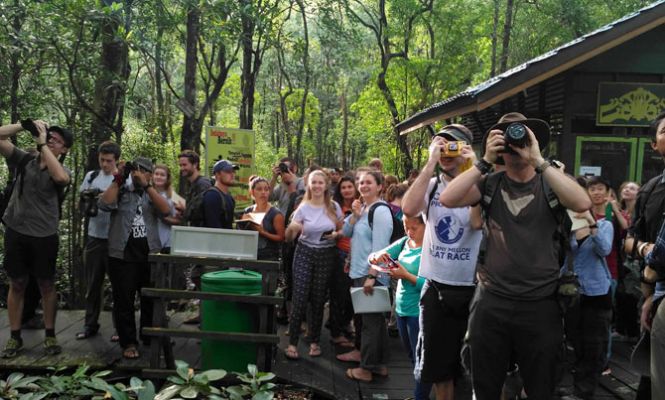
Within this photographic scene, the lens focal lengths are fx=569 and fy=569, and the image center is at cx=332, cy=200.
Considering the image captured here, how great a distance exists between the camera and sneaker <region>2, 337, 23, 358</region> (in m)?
5.47

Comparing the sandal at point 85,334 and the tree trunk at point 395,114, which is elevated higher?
the tree trunk at point 395,114

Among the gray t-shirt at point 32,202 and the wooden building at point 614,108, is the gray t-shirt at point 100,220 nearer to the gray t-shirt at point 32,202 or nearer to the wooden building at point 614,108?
the gray t-shirt at point 32,202

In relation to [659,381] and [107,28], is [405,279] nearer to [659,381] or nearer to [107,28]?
[659,381]

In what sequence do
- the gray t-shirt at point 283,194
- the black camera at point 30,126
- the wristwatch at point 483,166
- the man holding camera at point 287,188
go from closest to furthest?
the wristwatch at point 483,166
the black camera at point 30,126
the man holding camera at point 287,188
the gray t-shirt at point 283,194

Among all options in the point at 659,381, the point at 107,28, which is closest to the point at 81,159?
the point at 107,28

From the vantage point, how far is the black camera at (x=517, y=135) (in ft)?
9.90

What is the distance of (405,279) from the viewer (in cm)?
446

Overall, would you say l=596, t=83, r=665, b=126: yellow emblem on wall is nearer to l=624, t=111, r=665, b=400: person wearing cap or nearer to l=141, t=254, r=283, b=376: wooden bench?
l=624, t=111, r=665, b=400: person wearing cap

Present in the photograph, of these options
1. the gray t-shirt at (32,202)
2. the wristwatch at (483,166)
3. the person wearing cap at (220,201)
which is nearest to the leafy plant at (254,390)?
the wristwatch at (483,166)

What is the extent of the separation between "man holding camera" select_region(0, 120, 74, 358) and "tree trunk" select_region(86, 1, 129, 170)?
9.52ft

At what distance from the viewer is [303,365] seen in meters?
5.72

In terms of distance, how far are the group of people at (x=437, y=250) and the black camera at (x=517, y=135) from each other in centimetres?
1

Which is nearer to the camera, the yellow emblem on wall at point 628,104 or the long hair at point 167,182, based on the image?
the long hair at point 167,182

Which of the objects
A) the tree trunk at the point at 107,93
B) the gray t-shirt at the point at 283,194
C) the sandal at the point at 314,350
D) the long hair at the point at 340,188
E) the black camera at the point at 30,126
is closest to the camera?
the black camera at the point at 30,126
